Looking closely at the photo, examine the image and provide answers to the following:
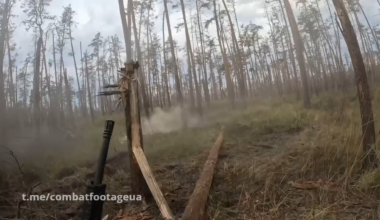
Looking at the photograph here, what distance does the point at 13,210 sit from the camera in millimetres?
5172

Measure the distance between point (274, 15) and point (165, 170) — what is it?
87.3 feet

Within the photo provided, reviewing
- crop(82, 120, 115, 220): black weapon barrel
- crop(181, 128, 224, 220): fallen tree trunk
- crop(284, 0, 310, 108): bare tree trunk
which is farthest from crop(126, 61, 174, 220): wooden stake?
crop(284, 0, 310, 108): bare tree trunk

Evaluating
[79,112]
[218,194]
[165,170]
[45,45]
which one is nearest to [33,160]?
[165,170]

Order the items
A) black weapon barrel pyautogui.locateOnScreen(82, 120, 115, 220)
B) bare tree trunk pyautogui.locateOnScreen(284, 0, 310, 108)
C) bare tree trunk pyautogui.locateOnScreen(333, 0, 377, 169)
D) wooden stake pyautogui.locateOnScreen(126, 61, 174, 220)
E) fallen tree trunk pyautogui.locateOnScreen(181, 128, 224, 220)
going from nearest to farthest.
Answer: black weapon barrel pyautogui.locateOnScreen(82, 120, 115, 220)
fallen tree trunk pyautogui.locateOnScreen(181, 128, 224, 220)
wooden stake pyautogui.locateOnScreen(126, 61, 174, 220)
bare tree trunk pyautogui.locateOnScreen(333, 0, 377, 169)
bare tree trunk pyautogui.locateOnScreen(284, 0, 310, 108)

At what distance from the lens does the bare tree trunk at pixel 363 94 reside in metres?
4.34

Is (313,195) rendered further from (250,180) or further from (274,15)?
(274,15)

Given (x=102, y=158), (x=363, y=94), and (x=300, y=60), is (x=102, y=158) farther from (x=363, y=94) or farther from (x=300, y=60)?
(x=300, y=60)

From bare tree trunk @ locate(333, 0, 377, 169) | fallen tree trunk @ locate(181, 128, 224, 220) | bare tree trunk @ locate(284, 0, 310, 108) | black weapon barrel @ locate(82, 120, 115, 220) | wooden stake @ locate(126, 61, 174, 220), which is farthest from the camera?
bare tree trunk @ locate(284, 0, 310, 108)

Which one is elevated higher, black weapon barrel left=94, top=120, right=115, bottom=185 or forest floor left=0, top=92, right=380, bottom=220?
black weapon barrel left=94, top=120, right=115, bottom=185

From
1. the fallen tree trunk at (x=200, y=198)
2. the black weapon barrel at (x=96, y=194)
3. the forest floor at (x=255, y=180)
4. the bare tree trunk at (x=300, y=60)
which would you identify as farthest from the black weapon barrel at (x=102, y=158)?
the bare tree trunk at (x=300, y=60)

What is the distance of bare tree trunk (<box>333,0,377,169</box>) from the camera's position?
4.34 meters

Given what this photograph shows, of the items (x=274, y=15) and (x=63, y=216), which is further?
(x=274, y=15)

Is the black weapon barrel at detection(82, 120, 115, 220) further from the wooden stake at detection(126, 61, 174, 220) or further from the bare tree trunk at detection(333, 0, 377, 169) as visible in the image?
the bare tree trunk at detection(333, 0, 377, 169)

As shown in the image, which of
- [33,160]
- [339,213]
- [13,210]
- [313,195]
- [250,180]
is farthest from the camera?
[33,160]
